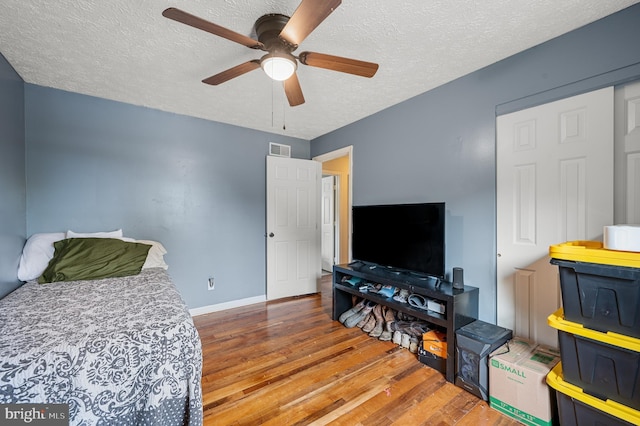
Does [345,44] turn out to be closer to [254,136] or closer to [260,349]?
[254,136]

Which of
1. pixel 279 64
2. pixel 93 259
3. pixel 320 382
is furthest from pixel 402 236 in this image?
pixel 93 259

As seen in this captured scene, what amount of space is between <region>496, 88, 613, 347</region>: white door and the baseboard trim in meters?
2.81

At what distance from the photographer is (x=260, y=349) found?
93.3 inches

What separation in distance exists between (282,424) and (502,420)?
52.1 inches

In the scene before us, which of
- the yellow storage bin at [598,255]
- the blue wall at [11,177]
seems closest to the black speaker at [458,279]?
the yellow storage bin at [598,255]

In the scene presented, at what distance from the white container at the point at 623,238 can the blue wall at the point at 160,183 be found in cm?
333

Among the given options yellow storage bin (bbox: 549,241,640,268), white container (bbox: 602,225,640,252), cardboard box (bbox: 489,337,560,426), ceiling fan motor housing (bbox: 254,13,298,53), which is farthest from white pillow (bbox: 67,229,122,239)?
white container (bbox: 602,225,640,252)

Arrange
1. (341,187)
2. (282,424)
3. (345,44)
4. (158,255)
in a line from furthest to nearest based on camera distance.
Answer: (341,187) < (158,255) < (345,44) < (282,424)

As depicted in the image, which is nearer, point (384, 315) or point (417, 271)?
point (417, 271)

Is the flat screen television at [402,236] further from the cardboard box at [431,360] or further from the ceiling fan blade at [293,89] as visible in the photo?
the ceiling fan blade at [293,89]

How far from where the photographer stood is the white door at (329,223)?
5.45 m

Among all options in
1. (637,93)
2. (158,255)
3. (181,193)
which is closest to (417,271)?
(637,93)

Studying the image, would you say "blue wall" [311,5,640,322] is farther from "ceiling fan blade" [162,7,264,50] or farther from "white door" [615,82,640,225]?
"ceiling fan blade" [162,7,264,50]

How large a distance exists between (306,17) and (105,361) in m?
1.80
